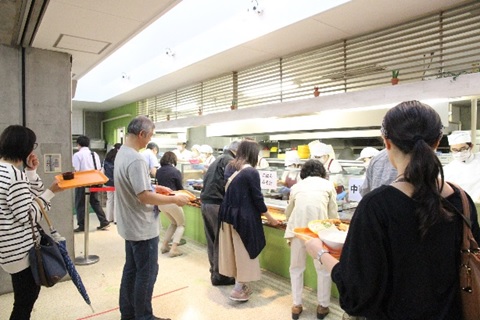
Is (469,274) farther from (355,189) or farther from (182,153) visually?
(182,153)

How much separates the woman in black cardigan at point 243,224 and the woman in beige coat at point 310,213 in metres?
0.34

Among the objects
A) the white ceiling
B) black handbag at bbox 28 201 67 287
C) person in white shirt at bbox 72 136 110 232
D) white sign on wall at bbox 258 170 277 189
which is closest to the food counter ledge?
A: white sign on wall at bbox 258 170 277 189

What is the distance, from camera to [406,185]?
97cm

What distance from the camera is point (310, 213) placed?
2.91m

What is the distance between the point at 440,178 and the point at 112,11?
8.33 feet

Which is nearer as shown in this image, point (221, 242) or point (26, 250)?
point (26, 250)

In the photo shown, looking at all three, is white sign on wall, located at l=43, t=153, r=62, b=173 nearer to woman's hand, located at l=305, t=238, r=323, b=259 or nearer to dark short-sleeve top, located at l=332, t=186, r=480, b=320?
woman's hand, located at l=305, t=238, r=323, b=259

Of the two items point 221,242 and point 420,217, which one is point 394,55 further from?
point 420,217

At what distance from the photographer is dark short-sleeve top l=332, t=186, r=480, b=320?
96 centimetres

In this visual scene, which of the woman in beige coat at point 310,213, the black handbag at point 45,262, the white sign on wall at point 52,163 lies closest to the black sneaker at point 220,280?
the woman in beige coat at point 310,213

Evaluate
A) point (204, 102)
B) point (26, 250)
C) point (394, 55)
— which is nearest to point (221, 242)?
point (26, 250)

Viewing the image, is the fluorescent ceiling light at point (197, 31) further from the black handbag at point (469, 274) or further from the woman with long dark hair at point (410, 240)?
the black handbag at point (469, 274)

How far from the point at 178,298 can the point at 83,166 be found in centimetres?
346

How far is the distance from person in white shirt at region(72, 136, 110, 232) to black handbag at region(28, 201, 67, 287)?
3962 mm
